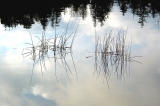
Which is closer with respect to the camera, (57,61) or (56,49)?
(57,61)

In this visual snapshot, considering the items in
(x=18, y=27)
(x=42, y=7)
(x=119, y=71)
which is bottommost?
(x=119, y=71)

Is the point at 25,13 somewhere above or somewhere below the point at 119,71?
above

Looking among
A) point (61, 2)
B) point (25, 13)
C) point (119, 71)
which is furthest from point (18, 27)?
point (119, 71)

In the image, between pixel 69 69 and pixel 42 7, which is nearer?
pixel 69 69

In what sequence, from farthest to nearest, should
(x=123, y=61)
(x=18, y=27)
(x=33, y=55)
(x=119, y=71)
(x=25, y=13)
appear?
(x=25, y=13), (x=18, y=27), (x=33, y=55), (x=123, y=61), (x=119, y=71)

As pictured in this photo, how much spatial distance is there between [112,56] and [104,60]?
0.63m

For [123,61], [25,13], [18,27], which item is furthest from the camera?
[25,13]

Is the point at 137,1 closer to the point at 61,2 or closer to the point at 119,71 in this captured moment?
the point at 61,2

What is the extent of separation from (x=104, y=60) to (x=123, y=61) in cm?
68

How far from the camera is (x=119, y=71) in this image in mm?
12180

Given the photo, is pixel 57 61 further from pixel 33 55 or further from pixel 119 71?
pixel 119 71

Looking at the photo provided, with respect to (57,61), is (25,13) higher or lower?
higher

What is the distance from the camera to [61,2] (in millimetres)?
54562

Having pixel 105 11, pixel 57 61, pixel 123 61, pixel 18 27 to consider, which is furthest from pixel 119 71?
pixel 105 11
